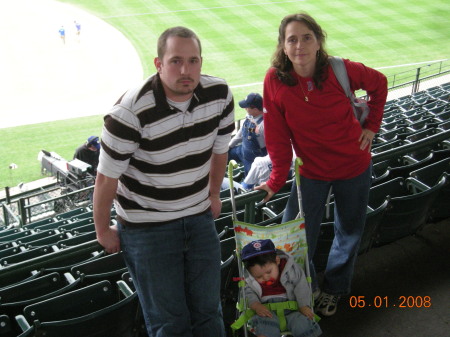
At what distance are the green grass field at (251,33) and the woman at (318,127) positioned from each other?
14301 millimetres

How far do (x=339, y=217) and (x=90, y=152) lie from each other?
→ 28.0ft

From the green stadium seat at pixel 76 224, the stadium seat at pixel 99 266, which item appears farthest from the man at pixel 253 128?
the stadium seat at pixel 99 266

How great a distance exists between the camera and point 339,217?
333 centimetres

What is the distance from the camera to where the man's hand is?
255 cm

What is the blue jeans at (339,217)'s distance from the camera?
3205mm

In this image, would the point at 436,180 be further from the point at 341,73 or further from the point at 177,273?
the point at 177,273

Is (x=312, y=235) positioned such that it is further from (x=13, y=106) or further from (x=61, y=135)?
(x=13, y=106)

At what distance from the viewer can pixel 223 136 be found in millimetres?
2703

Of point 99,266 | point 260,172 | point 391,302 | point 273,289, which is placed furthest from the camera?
point 260,172

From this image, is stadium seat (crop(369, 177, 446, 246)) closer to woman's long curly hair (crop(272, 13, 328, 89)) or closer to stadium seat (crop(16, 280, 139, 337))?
woman's long curly hair (crop(272, 13, 328, 89))

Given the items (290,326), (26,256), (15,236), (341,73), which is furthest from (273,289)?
(15,236)

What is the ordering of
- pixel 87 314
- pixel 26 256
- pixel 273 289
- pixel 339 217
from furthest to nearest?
pixel 26 256 → pixel 339 217 → pixel 273 289 → pixel 87 314

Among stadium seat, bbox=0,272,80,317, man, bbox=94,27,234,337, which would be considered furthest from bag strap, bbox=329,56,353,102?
stadium seat, bbox=0,272,80,317

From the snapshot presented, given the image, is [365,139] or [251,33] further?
[251,33]
